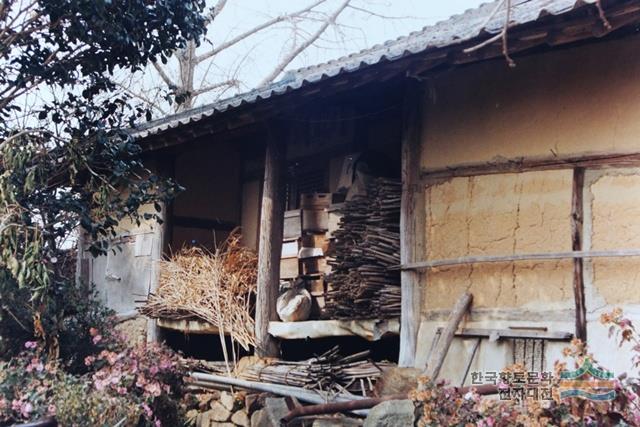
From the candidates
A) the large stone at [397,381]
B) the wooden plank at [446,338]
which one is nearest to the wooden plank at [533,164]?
the wooden plank at [446,338]

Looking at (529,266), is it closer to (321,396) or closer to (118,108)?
(321,396)

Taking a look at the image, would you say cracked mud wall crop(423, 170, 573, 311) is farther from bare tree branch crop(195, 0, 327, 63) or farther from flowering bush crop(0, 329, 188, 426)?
bare tree branch crop(195, 0, 327, 63)

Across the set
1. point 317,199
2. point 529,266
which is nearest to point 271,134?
point 317,199

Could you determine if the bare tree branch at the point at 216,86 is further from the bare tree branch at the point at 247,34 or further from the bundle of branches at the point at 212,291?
the bundle of branches at the point at 212,291

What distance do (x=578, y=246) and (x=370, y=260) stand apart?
195 centimetres

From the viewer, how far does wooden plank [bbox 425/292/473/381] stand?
19.5ft

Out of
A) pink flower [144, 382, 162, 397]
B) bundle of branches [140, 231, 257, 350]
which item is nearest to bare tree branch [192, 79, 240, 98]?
bundle of branches [140, 231, 257, 350]

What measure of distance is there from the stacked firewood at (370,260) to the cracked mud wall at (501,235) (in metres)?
0.40

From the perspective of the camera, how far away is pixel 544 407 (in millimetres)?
3834

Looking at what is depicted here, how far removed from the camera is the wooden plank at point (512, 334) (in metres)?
5.45

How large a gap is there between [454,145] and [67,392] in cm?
374

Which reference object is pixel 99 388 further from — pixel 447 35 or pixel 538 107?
pixel 538 107

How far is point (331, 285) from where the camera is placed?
7090 mm

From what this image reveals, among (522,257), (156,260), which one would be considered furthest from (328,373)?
(156,260)
